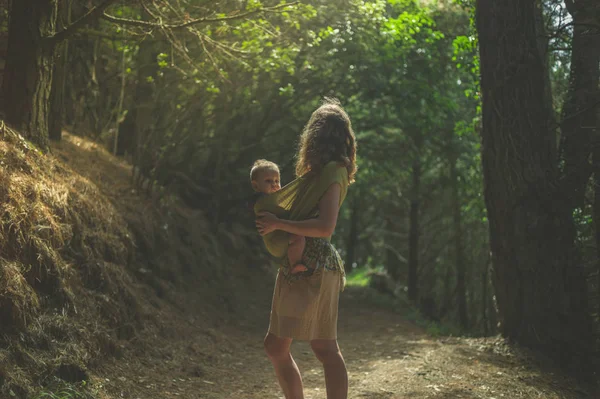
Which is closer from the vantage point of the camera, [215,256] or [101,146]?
[101,146]

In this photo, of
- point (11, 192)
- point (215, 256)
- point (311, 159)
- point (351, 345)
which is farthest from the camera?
point (215, 256)

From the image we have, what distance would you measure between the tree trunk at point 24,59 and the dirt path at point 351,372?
300 cm

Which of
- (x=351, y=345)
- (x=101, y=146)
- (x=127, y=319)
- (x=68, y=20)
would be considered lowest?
(x=351, y=345)

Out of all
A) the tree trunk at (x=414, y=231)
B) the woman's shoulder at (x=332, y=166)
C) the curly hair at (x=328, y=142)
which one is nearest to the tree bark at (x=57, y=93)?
the curly hair at (x=328, y=142)

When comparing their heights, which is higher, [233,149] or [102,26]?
[102,26]

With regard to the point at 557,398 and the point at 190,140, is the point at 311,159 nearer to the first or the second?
the point at 557,398

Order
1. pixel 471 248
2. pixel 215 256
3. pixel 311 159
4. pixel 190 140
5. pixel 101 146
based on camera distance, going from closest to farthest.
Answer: pixel 311 159
pixel 101 146
pixel 190 140
pixel 215 256
pixel 471 248

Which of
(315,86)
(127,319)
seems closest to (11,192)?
(127,319)

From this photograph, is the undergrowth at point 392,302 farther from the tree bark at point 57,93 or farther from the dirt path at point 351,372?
the tree bark at point 57,93

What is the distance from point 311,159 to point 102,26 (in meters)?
7.59

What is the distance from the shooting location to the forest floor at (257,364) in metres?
6.30

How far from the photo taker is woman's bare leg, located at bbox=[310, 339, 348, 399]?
12.7ft

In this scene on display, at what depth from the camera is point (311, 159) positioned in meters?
4.03

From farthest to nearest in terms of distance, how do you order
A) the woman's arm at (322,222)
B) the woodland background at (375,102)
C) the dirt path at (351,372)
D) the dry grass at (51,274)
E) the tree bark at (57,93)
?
the tree bark at (57,93), the woodland background at (375,102), the dirt path at (351,372), the dry grass at (51,274), the woman's arm at (322,222)
